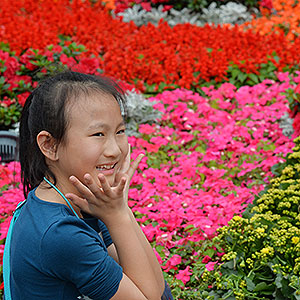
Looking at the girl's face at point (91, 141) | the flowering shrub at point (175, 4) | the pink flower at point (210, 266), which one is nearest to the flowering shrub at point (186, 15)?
the flowering shrub at point (175, 4)

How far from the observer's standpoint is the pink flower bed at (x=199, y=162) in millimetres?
3037

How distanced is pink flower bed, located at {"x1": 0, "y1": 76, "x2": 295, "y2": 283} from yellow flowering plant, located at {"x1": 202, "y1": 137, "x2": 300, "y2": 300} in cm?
33

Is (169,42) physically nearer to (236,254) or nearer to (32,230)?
(236,254)

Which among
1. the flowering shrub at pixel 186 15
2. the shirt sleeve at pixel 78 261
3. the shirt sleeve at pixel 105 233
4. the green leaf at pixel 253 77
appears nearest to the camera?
the shirt sleeve at pixel 78 261

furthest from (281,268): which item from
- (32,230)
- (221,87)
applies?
(221,87)

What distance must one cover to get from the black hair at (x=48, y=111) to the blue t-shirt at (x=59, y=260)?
0.23 m

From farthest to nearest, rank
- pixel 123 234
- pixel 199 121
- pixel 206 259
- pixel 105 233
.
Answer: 1. pixel 199 121
2. pixel 206 259
3. pixel 105 233
4. pixel 123 234

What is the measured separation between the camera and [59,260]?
137 cm

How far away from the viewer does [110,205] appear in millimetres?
1464

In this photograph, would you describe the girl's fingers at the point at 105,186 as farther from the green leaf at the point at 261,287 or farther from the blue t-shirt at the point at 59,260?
the green leaf at the point at 261,287

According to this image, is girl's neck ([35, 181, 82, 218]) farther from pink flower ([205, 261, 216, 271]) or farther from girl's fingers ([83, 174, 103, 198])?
pink flower ([205, 261, 216, 271])

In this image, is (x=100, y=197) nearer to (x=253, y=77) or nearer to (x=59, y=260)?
(x=59, y=260)

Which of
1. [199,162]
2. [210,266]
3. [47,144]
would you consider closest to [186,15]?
[199,162]

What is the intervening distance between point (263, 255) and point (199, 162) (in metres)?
1.78
